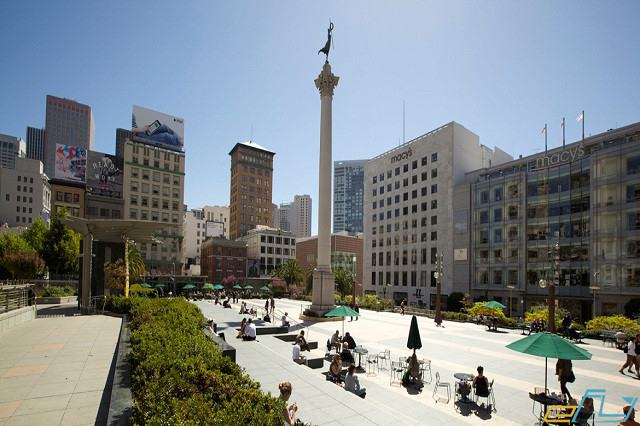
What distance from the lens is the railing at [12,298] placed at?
20.6 metres

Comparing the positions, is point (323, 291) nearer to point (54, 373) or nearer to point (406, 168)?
point (54, 373)

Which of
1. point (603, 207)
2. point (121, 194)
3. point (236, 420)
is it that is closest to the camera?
point (236, 420)

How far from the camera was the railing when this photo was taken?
20.6 metres

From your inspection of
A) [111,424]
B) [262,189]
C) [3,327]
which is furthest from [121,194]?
A: [111,424]

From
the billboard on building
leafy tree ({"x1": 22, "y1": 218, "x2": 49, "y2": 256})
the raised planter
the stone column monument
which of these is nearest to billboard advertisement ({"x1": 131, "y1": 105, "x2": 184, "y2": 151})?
leafy tree ({"x1": 22, "y1": 218, "x2": 49, "y2": 256})

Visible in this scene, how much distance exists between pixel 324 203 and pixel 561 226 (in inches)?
1363

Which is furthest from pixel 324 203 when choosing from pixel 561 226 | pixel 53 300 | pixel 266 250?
pixel 266 250

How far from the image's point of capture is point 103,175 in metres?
82.5

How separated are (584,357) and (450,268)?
5794cm

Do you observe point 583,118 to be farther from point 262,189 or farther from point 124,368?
point 262,189

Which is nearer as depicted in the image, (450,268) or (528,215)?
(528,215)

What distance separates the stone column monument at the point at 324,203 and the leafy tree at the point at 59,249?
37745 mm

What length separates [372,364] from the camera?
18.0 m

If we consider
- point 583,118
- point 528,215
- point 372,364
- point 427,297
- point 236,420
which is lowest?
point 427,297
